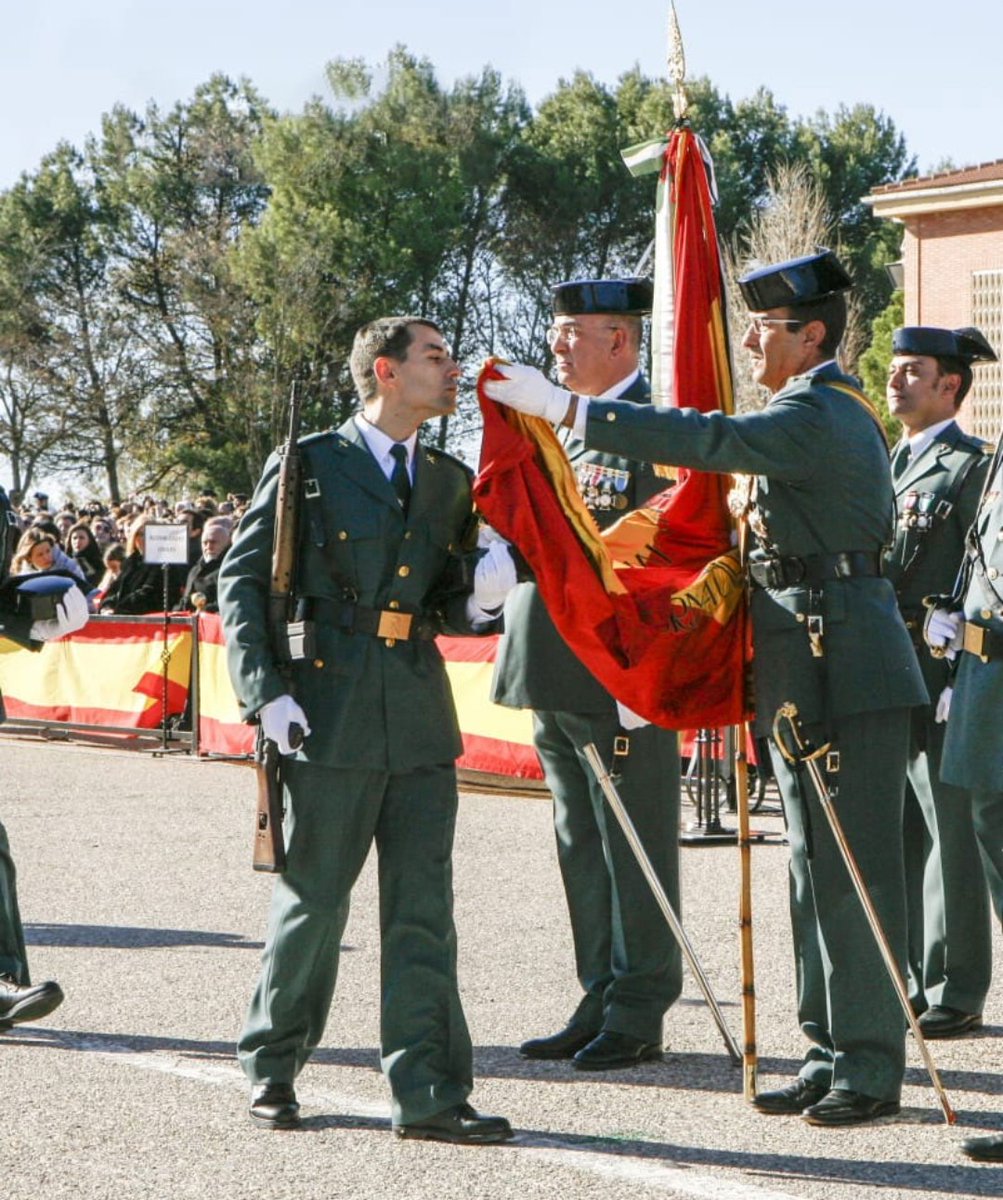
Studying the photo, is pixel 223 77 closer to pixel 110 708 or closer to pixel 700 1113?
pixel 110 708

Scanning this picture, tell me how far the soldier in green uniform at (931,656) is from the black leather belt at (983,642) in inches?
35.0

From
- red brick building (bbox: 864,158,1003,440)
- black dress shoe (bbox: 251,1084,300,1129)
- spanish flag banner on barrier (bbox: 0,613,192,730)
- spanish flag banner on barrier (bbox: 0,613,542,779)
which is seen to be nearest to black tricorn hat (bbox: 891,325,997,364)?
black dress shoe (bbox: 251,1084,300,1129)

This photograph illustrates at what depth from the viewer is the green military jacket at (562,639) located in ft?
19.6

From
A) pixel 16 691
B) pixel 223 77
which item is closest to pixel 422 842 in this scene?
pixel 16 691

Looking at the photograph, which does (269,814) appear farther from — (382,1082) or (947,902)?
(947,902)

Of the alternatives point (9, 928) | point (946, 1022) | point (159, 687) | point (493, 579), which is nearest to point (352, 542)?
point (493, 579)

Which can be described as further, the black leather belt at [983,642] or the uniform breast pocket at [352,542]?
the black leather belt at [983,642]

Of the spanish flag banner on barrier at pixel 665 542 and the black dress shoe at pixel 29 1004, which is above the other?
the spanish flag banner on barrier at pixel 665 542

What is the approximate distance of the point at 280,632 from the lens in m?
5.09

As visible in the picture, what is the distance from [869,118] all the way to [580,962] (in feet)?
181

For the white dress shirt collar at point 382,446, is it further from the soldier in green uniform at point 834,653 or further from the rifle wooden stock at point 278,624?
the soldier in green uniform at point 834,653

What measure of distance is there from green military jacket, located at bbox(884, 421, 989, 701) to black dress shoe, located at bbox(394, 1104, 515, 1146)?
2344mm

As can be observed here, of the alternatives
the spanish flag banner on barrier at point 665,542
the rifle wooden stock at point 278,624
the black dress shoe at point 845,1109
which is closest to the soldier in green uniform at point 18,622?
the rifle wooden stock at point 278,624

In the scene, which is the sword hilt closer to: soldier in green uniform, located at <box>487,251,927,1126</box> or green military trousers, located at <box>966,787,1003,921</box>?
soldier in green uniform, located at <box>487,251,927,1126</box>
